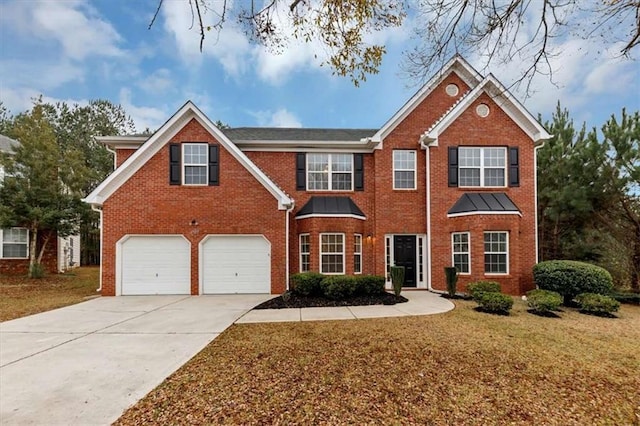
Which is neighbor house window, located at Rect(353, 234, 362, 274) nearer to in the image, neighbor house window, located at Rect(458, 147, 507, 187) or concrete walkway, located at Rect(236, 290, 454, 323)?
concrete walkway, located at Rect(236, 290, 454, 323)

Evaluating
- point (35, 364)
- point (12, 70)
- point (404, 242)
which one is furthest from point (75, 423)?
point (12, 70)

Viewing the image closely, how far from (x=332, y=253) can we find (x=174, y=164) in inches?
274

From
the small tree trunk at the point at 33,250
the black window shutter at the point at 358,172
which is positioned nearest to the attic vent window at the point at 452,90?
the black window shutter at the point at 358,172

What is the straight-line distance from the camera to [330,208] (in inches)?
526

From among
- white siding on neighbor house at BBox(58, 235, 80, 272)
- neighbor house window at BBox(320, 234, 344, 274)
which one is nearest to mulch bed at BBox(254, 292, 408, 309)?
neighbor house window at BBox(320, 234, 344, 274)

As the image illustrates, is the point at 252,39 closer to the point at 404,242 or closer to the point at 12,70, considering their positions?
the point at 404,242

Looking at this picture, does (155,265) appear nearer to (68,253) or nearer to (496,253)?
(496,253)

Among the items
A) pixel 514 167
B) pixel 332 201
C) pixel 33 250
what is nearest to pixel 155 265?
pixel 332 201

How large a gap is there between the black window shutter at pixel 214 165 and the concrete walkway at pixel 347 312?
5.56 meters

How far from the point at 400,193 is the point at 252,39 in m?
9.84

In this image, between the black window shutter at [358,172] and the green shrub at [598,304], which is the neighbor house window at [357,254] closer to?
the black window shutter at [358,172]

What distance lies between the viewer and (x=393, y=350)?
19.5 feet

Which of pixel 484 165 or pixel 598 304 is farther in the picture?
pixel 484 165

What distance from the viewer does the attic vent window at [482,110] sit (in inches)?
532
